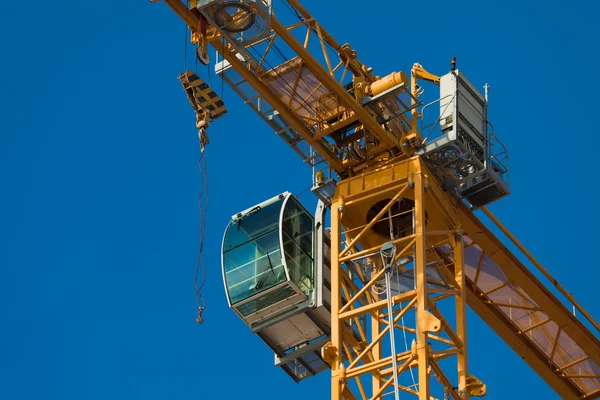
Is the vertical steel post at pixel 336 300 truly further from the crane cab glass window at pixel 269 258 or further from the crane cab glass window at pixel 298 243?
the crane cab glass window at pixel 298 243

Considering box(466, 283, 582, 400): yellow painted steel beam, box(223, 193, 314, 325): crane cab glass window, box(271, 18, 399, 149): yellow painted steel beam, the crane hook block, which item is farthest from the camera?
box(466, 283, 582, 400): yellow painted steel beam

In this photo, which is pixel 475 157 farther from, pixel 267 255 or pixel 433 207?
pixel 267 255

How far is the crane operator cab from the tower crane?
0.13 feet

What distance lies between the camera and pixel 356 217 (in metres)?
48.8

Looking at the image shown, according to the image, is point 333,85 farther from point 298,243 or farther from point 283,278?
point 283,278

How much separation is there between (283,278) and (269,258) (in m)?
A: 0.89

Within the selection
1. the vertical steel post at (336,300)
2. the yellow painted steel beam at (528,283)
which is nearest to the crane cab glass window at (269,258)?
the vertical steel post at (336,300)

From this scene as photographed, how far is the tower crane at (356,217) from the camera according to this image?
46.2m

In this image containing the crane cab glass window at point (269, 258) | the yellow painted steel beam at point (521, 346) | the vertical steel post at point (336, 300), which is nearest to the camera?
the vertical steel post at point (336, 300)

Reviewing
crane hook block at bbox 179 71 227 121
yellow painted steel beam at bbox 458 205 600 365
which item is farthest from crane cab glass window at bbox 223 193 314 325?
yellow painted steel beam at bbox 458 205 600 365

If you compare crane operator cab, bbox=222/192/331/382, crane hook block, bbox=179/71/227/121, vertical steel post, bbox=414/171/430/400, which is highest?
crane hook block, bbox=179/71/227/121

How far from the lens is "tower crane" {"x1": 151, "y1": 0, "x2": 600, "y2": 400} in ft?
152

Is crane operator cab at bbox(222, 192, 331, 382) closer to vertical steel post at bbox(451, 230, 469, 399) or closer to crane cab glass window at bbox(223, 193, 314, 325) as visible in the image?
crane cab glass window at bbox(223, 193, 314, 325)

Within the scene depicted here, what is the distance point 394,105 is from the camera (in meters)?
49.2
